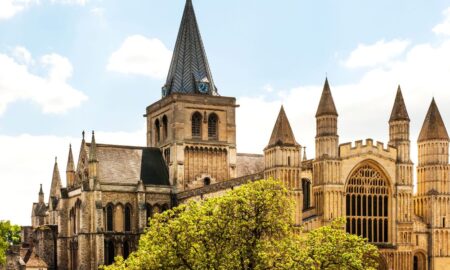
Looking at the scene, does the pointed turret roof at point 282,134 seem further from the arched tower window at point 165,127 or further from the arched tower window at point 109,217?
the arched tower window at point 165,127

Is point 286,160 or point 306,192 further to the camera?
point 306,192

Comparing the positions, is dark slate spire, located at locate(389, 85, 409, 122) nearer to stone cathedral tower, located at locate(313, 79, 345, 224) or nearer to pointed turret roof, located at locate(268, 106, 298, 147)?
stone cathedral tower, located at locate(313, 79, 345, 224)

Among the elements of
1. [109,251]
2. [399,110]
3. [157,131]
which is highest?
[399,110]

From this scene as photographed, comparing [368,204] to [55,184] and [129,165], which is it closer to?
[129,165]

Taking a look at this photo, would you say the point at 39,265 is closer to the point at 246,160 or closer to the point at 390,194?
the point at 246,160

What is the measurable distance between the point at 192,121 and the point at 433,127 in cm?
2728

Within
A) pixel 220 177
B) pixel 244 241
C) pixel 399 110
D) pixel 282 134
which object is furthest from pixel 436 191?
pixel 244 241

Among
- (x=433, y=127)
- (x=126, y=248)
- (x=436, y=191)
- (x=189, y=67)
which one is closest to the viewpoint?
(x=436, y=191)

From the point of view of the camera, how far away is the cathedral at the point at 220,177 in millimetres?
86438

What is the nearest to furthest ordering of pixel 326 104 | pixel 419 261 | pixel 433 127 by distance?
pixel 326 104, pixel 419 261, pixel 433 127

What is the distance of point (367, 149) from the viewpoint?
290ft

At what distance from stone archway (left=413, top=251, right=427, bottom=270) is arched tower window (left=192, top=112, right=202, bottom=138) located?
28.1 meters

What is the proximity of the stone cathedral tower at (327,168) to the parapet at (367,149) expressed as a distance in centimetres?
110

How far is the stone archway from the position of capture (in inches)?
3637
